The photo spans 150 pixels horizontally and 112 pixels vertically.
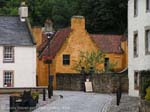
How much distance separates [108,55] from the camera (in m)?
74.6

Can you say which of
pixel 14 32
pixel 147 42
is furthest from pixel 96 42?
pixel 147 42

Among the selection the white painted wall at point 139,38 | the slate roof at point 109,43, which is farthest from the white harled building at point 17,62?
the slate roof at point 109,43

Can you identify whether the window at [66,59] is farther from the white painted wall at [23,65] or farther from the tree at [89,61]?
the white painted wall at [23,65]

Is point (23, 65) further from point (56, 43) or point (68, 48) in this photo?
point (56, 43)

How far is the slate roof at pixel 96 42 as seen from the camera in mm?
71000

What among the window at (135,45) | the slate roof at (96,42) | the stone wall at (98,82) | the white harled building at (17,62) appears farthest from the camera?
the slate roof at (96,42)

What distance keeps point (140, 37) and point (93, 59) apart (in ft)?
69.7

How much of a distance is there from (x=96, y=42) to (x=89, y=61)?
952 cm

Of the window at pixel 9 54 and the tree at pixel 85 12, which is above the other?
the tree at pixel 85 12

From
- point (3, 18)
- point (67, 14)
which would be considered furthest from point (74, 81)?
point (67, 14)

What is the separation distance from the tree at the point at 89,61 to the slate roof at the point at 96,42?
337 centimetres

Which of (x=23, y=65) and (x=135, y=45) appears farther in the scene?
(x=23, y=65)

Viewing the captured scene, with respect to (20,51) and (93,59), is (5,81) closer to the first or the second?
(20,51)

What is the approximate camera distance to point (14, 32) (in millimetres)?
60344
